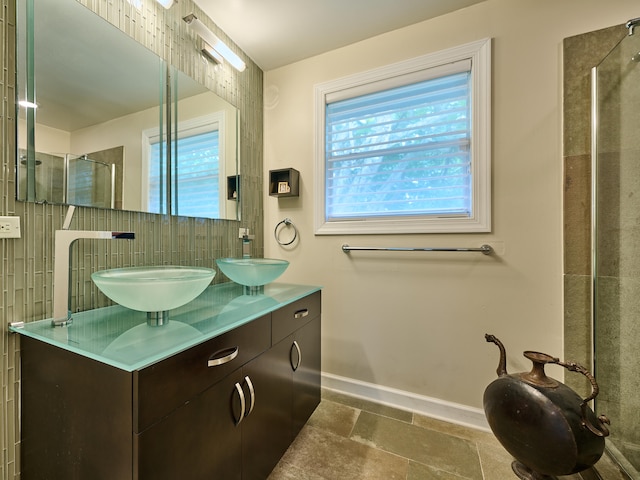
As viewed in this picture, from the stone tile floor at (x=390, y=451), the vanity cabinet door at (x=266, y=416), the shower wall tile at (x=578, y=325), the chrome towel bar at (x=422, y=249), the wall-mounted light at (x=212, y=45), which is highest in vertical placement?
the wall-mounted light at (x=212, y=45)

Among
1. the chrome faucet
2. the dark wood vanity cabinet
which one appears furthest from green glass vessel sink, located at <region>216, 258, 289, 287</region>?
the chrome faucet

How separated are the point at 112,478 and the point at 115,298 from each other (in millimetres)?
474

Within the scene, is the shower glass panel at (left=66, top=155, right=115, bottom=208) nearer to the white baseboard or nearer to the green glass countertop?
the green glass countertop

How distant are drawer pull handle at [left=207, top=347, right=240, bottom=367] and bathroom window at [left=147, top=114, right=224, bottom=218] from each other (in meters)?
0.86

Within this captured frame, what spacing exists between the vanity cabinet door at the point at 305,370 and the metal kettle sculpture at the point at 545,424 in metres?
0.89

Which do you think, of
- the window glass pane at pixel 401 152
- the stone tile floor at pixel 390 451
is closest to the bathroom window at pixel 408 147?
the window glass pane at pixel 401 152

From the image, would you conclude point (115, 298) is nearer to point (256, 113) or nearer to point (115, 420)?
point (115, 420)

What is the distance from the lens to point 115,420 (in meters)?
0.64

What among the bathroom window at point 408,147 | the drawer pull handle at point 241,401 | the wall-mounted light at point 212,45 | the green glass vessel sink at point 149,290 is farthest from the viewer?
the bathroom window at point 408,147

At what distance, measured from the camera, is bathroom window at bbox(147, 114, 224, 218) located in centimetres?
134

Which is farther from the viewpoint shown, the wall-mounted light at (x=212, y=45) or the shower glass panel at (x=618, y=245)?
the wall-mounted light at (x=212, y=45)

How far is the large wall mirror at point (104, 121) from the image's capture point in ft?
3.05

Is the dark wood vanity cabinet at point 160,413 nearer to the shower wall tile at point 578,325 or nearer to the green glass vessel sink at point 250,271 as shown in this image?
the green glass vessel sink at point 250,271

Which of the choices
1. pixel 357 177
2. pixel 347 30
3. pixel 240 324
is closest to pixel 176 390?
pixel 240 324
